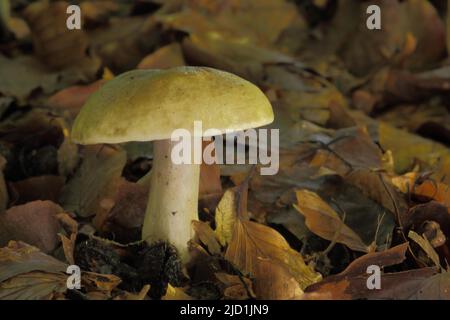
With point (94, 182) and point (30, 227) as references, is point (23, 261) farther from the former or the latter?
point (94, 182)

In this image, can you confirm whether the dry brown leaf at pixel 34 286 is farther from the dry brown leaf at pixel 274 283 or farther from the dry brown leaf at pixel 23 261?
the dry brown leaf at pixel 274 283

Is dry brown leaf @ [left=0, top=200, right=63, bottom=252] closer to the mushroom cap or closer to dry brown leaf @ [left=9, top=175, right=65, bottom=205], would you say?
dry brown leaf @ [left=9, top=175, right=65, bottom=205]

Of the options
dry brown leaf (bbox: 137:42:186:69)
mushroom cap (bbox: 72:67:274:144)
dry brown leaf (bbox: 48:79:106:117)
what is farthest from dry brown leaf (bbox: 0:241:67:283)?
dry brown leaf (bbox: 137:42:186:69)

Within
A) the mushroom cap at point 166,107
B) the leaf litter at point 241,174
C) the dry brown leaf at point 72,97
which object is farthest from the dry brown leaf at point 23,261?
the dry brown leaf at point 72,97
